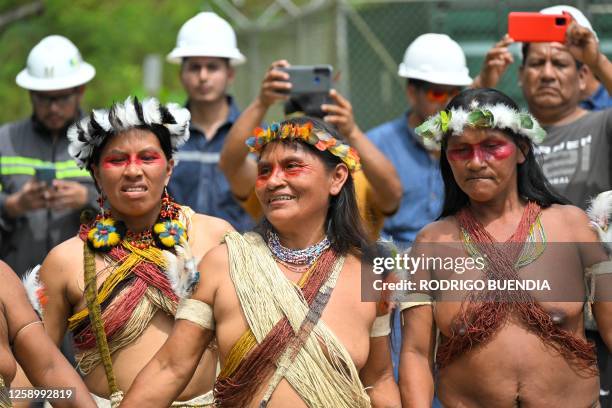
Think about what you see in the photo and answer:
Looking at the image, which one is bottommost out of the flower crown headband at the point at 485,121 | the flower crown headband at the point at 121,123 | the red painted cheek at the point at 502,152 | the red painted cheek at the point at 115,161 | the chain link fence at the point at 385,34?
the red painted cheek at the point at 502,152

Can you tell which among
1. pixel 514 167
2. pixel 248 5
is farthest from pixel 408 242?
pixel 248 5

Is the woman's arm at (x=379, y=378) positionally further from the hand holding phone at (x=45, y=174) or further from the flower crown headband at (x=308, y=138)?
the hand holding phone at (x=45, y=174)

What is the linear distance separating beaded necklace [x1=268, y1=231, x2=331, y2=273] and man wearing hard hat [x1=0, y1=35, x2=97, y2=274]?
7.72 feet

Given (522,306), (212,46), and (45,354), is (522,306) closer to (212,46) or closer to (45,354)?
(45,354)

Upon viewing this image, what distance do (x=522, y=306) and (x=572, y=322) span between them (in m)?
0.24

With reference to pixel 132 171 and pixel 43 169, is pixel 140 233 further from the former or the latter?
pixel 43 169

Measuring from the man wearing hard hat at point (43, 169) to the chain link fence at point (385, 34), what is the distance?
3762 mm

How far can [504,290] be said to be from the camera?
4.70 m

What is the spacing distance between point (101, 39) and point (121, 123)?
41.0 ft

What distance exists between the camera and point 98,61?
57.0 ft

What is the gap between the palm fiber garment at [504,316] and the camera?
4660 millimetres

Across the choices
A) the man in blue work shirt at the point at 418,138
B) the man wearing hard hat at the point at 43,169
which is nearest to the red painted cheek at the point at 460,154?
the man in blue work shirt at the point at 418,138

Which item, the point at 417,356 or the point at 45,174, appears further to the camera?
the point at 45,174

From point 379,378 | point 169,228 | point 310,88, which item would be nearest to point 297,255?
point 379,378
